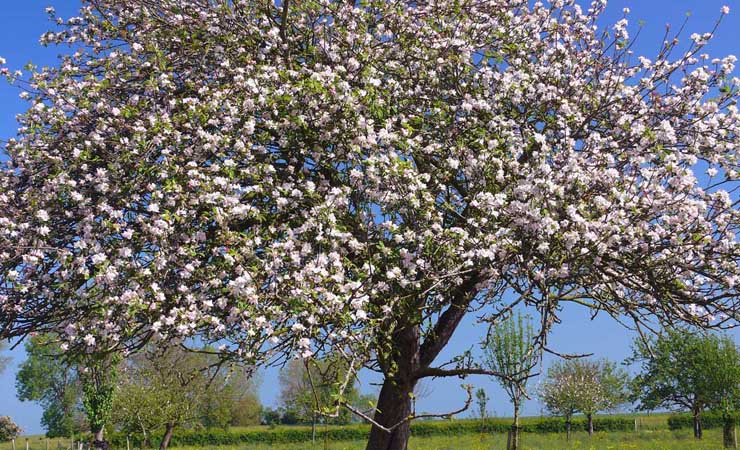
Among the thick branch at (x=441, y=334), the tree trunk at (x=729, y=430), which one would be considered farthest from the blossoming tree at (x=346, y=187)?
the tree trunk at (x=729, y=430)

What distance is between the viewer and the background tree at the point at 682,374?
41.5 metres

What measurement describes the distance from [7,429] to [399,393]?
67057mm

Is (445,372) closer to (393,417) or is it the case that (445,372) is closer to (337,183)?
(393,417)

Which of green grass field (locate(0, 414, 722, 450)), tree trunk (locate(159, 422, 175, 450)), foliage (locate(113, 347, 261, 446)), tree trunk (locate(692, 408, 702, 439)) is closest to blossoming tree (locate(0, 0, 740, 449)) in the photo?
green grass field (locate(0, 414, 722, 450))

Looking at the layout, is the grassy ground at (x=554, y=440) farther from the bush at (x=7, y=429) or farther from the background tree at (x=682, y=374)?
the bush at (x=7, y=429)

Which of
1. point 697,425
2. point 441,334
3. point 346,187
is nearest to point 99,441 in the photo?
point 441,334

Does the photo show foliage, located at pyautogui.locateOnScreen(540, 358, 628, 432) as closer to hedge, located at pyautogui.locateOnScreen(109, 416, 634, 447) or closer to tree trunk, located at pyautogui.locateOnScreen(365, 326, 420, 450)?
hedge, located at pyautogui.locateOnScreen(109, 416, 634, 447)

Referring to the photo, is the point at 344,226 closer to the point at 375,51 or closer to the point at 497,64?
the point at 375,51

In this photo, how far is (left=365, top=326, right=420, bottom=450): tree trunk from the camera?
11.1 meters

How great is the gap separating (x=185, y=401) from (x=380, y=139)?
2547cm

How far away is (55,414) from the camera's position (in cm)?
7600

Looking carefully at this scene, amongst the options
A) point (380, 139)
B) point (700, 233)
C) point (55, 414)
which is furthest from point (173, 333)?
point (55, 414)

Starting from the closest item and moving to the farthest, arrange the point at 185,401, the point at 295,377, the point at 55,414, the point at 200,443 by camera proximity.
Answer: the point at 185,401 < the point at 200,443 < the point at 295,377 < the point at 55,414

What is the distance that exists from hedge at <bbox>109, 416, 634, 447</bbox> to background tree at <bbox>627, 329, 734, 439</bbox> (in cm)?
440
